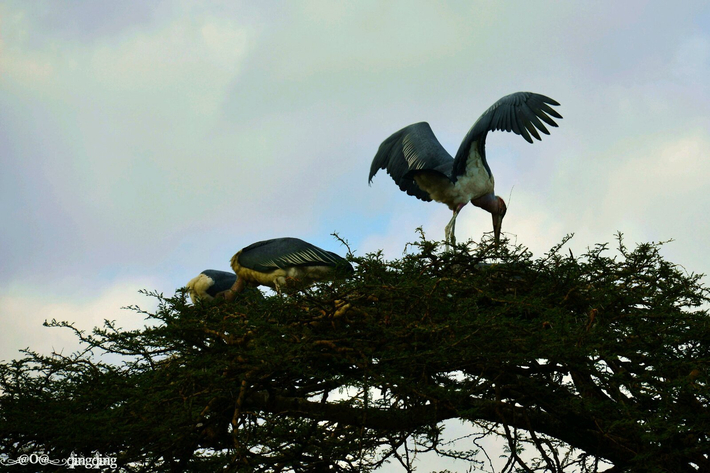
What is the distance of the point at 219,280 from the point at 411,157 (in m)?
3.49

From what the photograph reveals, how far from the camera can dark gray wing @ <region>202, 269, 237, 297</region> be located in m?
10.9

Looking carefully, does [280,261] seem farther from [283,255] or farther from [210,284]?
[210,284]

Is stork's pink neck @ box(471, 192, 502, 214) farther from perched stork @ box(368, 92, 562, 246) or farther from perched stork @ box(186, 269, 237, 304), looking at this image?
perched stork @ box(186, 269, 237, 304)

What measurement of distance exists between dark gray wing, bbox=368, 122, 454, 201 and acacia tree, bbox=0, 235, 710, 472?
12.5 ft

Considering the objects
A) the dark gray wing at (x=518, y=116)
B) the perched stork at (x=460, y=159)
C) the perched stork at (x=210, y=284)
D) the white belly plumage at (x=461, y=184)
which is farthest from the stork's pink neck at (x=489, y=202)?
the perched stork at (x=210, y=284)

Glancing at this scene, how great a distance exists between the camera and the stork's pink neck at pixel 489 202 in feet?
30.2

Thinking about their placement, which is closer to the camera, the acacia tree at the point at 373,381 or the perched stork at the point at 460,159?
the acacia tree at the point at 373,381

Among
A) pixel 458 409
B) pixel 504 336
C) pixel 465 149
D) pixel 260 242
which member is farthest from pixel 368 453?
pixel 260 242

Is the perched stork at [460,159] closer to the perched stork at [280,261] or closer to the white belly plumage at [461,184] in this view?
the white belly plumage at [461,184]

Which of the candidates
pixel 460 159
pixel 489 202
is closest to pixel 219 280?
pixel 489 202

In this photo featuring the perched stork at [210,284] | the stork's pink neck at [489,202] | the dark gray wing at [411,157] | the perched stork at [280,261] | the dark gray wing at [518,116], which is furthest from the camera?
the perched stork at [210,284]

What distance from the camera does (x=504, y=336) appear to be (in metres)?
4.35

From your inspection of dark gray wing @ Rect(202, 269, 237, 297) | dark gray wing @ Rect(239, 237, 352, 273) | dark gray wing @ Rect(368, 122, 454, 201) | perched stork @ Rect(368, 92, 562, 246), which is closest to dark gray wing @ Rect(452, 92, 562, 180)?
perched stork @ Rect(368, 92, 562, 246)

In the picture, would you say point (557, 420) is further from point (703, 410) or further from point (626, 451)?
point (703, 410)
